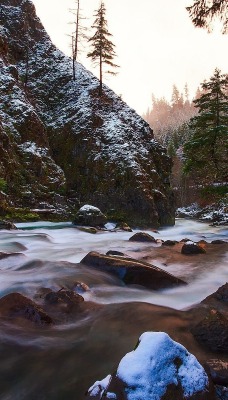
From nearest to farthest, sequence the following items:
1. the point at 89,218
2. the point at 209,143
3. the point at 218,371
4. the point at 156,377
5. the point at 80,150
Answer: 1. the point at 156,377
2. the point at 218,371
3. the point at 209,143
4. the point at 89,218
5. the point at 80,150

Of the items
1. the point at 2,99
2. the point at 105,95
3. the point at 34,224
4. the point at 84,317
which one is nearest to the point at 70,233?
the point at 34,224

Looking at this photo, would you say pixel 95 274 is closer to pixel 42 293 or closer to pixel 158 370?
pixel 42 293

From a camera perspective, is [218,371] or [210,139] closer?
[218,371]

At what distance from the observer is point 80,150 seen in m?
26.0

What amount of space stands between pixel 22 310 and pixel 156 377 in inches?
105

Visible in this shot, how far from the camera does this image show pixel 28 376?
313 centimetres

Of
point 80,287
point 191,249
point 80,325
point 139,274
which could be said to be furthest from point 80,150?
point 80,325

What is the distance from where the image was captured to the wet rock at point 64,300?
15.8 feet

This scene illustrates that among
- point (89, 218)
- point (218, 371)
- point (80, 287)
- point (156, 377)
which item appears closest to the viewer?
point (156, 377)

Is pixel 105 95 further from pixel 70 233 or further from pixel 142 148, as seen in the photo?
pixel 70 233

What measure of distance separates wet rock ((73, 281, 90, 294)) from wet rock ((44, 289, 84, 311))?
0.66 m

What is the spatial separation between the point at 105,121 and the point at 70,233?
1553 centimetres

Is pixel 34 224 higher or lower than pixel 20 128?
lower

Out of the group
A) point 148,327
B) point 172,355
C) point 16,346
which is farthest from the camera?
point 148,327
